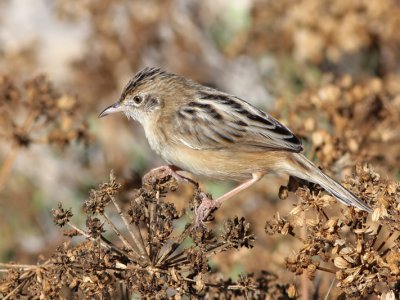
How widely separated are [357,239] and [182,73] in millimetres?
6131

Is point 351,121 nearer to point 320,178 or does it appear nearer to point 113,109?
point 320,178

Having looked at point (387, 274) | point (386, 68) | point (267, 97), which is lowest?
point (387, 274)

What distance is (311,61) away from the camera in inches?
384

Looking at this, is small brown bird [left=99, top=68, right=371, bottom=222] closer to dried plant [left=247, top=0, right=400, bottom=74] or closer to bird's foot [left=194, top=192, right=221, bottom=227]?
bird's foot [left=194, top=192, right=221, bottom=227]

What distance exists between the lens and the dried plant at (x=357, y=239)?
166 inches

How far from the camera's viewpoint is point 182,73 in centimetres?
1011

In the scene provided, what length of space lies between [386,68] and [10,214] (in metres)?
5.12

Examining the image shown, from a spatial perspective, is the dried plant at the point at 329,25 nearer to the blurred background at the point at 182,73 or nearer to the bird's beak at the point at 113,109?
the blurred background at the point at 182,73

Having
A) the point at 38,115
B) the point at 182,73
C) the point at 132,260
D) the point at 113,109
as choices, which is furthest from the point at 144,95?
the point at 182,73

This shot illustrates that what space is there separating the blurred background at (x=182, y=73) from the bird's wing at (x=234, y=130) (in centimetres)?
72

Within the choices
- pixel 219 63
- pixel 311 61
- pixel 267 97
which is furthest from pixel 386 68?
pixel 219 63

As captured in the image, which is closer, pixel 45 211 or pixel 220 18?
pixel 45 211

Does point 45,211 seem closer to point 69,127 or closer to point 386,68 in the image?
point 69,127

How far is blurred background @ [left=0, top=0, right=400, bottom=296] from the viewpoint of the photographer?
6.89 meters
